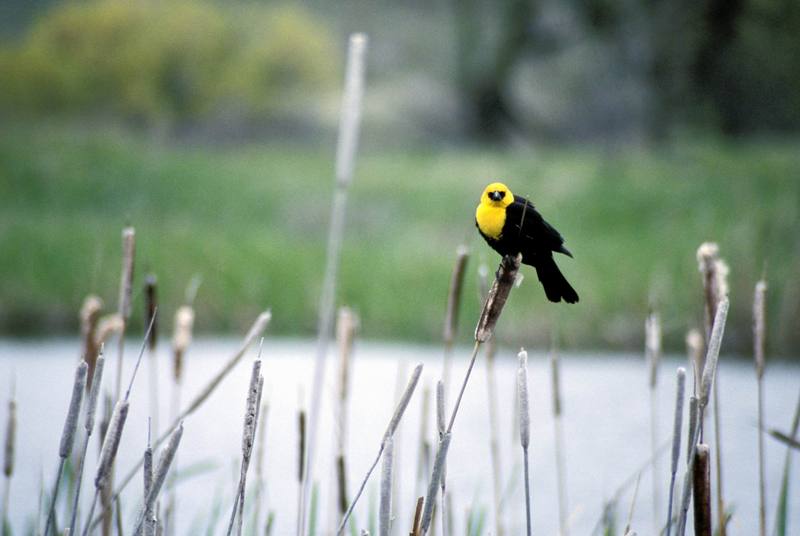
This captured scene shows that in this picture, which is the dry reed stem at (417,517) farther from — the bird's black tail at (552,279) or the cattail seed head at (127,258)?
the cattail seed head at (127,258)

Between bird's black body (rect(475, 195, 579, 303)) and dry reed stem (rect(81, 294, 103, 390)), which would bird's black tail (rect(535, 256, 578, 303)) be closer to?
bird's black body (rect(475, 195, 579, 303))

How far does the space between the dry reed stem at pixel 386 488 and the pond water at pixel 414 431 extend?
685 millimetres

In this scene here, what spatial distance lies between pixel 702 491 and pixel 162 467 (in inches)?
20.0

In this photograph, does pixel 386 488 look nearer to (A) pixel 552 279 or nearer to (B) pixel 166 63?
(A) pixel 552 279

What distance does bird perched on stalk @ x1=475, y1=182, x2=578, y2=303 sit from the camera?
871 millimetres

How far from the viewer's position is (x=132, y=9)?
6344 mm

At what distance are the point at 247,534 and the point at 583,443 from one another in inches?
65.1

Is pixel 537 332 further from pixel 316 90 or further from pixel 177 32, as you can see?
pixel 177 32

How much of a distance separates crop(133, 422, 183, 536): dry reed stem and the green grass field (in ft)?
10.5

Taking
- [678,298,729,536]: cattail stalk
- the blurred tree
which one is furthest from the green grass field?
[678,298,729,536]: cattail stalk

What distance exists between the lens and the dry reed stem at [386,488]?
0.80 m

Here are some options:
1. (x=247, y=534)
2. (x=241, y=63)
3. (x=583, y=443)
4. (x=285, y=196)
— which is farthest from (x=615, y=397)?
(x=241, y=63)

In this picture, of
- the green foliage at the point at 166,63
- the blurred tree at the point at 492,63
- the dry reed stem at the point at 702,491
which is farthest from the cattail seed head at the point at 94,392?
the blurred tree at the point at 492,63

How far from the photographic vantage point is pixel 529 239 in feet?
2.87
